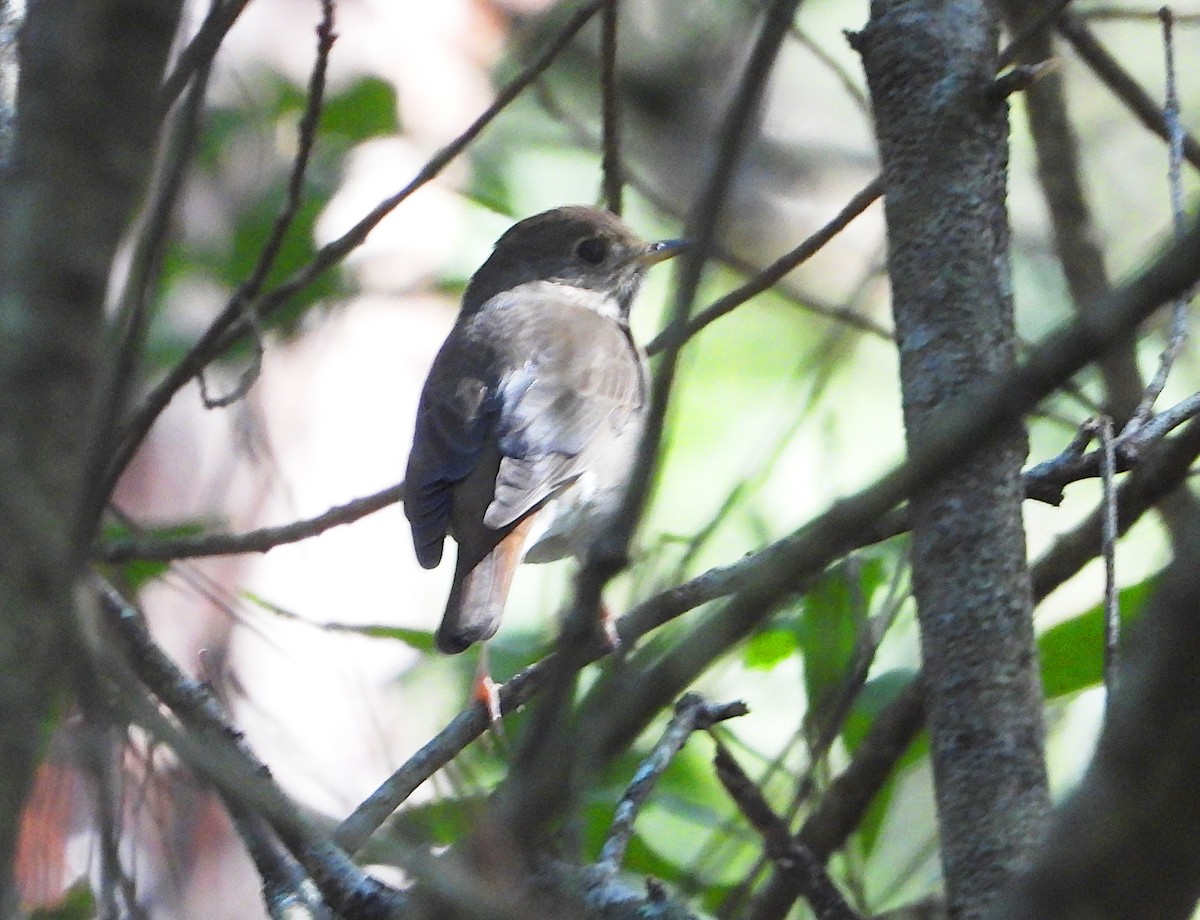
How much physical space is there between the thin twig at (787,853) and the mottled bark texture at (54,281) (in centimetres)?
143

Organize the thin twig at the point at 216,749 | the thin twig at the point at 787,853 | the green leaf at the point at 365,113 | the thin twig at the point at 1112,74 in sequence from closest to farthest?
1. the thin twig at the point at 216,749
2. the thin twig at the point at 787,853
3. the thin twig at the point at 1112,74
4. the green leaf at the point at 365,113

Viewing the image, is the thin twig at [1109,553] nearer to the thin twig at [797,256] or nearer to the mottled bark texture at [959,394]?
the mottled bark texture at [959,394]

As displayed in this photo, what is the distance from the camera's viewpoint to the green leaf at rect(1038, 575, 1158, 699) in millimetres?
3434

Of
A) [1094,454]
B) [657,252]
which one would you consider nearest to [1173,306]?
[1094,454]

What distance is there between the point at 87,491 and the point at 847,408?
558 cm

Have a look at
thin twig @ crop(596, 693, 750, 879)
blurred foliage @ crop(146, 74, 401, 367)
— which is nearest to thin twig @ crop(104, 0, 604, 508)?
blurred foliage @ crop(146, 74, 401, 367)

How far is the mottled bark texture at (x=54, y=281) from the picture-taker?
141cm

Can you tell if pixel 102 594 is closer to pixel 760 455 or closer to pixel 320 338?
pixel 760 455

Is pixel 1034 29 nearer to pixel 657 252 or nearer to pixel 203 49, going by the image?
pixel 203 49

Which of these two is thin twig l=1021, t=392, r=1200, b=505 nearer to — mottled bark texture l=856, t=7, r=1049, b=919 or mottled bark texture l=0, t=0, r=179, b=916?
mottled bark texture l=856, t=7, r=1049, b=919

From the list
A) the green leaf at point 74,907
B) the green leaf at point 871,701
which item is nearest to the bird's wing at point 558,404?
the green leaf at point 871,701

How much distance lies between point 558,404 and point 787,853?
261cm

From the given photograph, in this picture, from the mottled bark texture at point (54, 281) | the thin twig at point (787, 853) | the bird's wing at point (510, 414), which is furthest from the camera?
the bird's wing at point (510, 414)

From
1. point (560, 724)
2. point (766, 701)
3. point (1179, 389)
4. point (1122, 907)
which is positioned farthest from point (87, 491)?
point (1179, 389)
